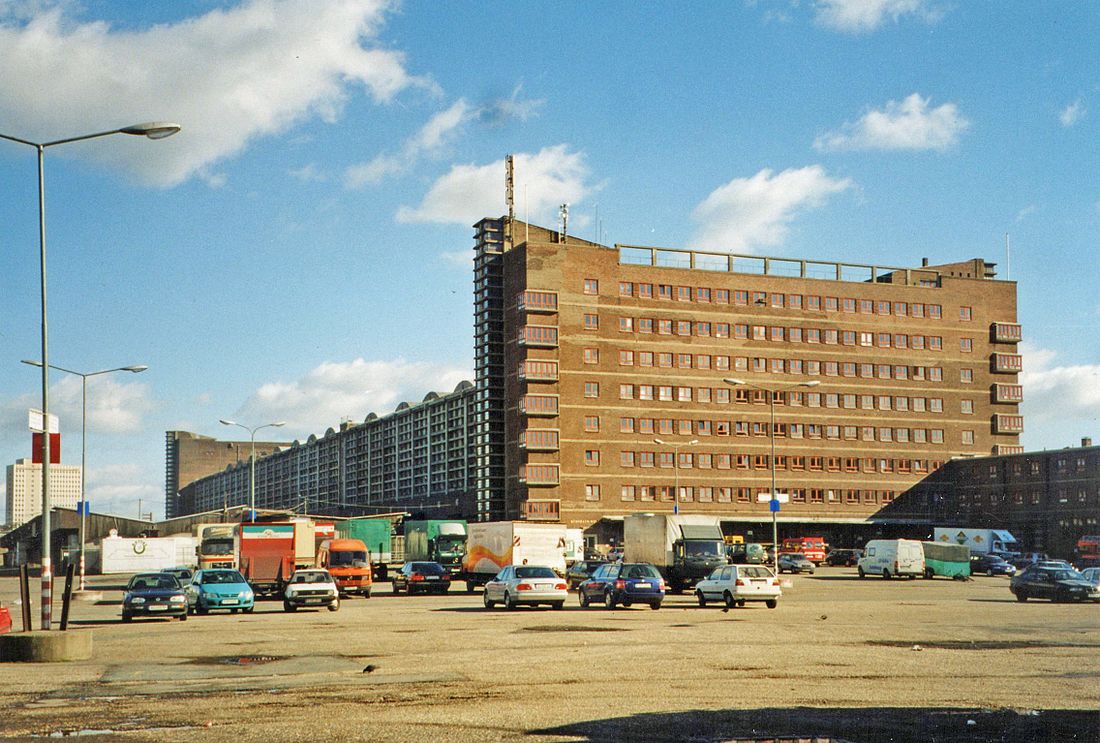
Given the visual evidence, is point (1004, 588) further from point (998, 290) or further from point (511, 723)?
point (998, 290)

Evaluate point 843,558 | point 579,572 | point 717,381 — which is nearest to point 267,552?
point 579,572

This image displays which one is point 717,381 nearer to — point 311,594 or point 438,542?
point 438,542

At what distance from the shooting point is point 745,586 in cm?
3641

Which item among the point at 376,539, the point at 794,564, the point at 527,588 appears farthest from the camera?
the point at 794,564

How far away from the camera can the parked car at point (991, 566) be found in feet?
239

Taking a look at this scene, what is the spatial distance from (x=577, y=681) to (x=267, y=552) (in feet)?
113

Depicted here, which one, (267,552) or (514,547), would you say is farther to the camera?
(514,547)

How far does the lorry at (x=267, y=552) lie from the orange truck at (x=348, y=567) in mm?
1423

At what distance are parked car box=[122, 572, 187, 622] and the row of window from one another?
7703cm

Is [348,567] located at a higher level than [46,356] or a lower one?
lower

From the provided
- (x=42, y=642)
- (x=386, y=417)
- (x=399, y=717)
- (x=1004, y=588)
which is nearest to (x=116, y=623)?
(x=42, y=642)

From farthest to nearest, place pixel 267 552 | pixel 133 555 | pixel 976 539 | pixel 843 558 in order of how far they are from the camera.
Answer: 1. pixel 843 558
2. pixel 133 555
3. pixel 976 539
4. pixel 267 552

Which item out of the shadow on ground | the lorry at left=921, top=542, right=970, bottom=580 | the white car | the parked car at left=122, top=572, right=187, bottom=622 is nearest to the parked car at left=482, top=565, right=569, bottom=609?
the white car

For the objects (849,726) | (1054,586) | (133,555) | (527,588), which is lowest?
(133,555)
